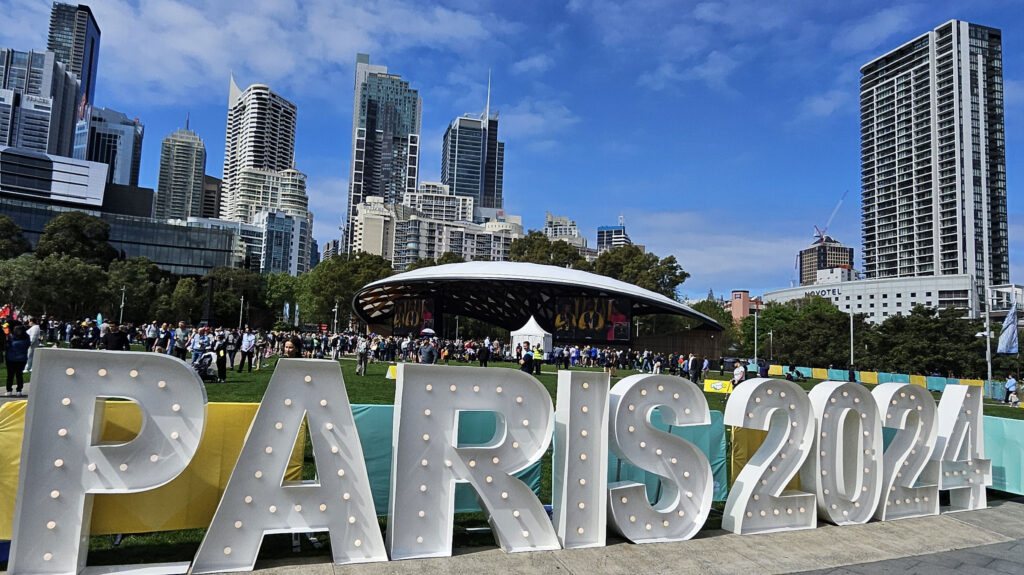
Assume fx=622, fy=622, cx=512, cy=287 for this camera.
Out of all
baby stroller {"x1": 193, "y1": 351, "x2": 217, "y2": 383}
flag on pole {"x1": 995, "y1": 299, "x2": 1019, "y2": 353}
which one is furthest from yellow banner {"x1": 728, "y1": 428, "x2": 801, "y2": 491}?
flag on pole {"x1": 995, "y1": 299, "x2": 1019, "y2": 353}

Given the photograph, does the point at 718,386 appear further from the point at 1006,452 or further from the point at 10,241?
the point at 10,241

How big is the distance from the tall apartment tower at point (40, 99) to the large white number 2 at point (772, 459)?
197 m

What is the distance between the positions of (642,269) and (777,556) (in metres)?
60.4

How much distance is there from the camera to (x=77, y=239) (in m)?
64.5

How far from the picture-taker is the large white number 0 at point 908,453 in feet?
22.8

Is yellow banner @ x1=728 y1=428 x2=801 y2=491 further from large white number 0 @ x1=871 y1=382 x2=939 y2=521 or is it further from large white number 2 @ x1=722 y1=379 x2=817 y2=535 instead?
large white number 0 @ x1=871 y1=382 x2=939 y2=521

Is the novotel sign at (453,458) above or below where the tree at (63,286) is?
below

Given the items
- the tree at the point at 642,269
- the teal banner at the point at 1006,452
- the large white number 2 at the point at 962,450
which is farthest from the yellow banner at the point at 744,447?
the tree at the point at 642,269

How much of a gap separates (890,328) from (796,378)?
23.5 m

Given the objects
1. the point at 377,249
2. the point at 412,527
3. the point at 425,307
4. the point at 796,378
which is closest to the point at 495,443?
the point at 412,527

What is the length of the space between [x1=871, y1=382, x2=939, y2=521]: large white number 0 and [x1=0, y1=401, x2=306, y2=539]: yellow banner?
6282mm

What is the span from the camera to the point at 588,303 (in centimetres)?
4756

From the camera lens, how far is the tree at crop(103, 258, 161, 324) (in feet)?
183

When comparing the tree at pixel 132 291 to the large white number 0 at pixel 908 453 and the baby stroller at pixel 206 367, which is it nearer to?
the baby stroller at pixel 206 367
